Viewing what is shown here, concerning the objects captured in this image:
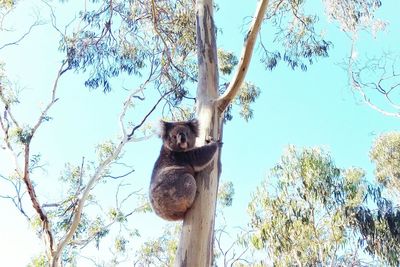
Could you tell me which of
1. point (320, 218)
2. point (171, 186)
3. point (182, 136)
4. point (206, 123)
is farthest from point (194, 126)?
point (320, 218)

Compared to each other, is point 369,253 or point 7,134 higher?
point 7,134

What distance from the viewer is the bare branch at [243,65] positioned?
10.8ft

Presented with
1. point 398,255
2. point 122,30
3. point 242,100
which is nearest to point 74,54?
point 122,30

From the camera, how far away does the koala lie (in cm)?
298

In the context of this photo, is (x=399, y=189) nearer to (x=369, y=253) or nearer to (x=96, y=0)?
(x=369, y=253)

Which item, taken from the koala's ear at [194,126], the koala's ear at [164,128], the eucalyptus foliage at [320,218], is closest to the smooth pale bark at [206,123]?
the koala's ear at [194,126]

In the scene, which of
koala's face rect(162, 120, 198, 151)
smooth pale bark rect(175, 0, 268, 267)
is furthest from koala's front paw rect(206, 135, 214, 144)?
koala's face rect(162, 120, 198, 151)

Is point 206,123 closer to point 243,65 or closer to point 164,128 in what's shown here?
point 243,65

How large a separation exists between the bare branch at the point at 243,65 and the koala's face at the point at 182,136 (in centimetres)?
29

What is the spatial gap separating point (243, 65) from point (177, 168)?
3.11 feet

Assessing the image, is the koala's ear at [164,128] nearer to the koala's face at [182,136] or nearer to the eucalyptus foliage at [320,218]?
the koala's face at [182,136]

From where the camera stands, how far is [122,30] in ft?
28.7

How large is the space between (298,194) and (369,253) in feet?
6.36

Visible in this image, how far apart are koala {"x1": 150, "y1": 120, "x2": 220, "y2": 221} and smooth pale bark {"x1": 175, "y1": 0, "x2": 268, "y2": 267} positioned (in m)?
0.08
